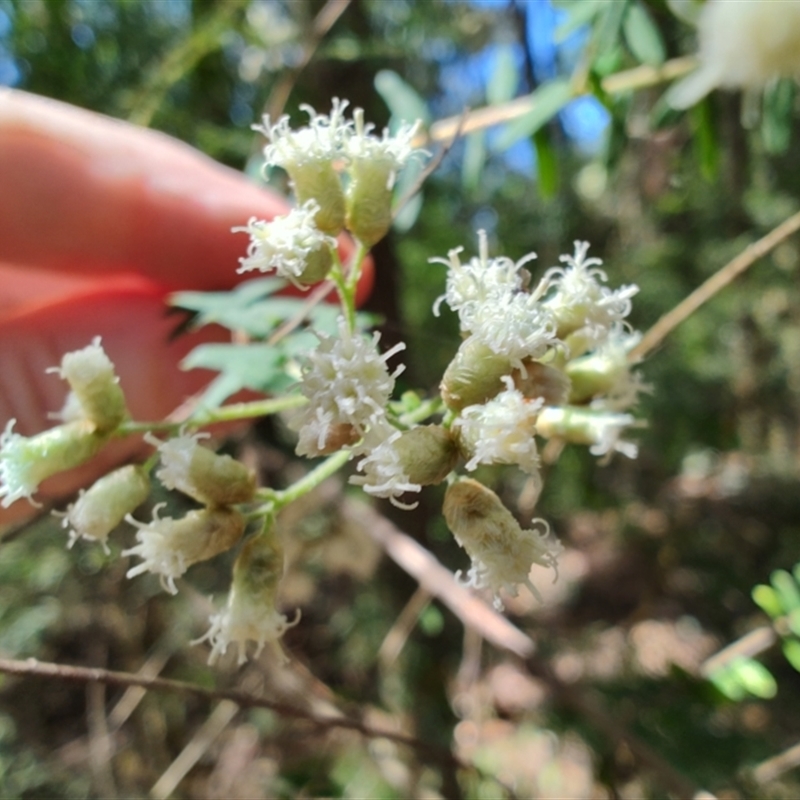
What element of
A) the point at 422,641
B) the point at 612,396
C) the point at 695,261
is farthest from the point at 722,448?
the point at 612,396

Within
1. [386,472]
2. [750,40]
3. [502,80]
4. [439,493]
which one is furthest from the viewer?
[439,493]

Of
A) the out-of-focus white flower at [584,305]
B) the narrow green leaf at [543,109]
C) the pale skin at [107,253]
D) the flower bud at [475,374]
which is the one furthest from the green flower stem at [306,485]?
the narrow green leaf at [543,109]

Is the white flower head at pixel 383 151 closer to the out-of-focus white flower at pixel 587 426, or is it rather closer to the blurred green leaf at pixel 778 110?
the out-of-focus white flower at pixel 587 426

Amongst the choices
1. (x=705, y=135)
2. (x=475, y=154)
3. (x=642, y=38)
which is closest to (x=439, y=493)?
(x=475, y=154)

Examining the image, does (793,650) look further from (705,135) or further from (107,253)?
(107,253)

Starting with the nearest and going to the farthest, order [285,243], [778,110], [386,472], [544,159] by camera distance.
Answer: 1. [386,472]
2. [285,243]
3. [778,110]
4. [544,159]

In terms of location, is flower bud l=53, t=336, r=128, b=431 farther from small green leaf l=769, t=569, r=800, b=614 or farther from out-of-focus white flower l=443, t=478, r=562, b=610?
small green leaf l=769, t=569, r=800, b=614
